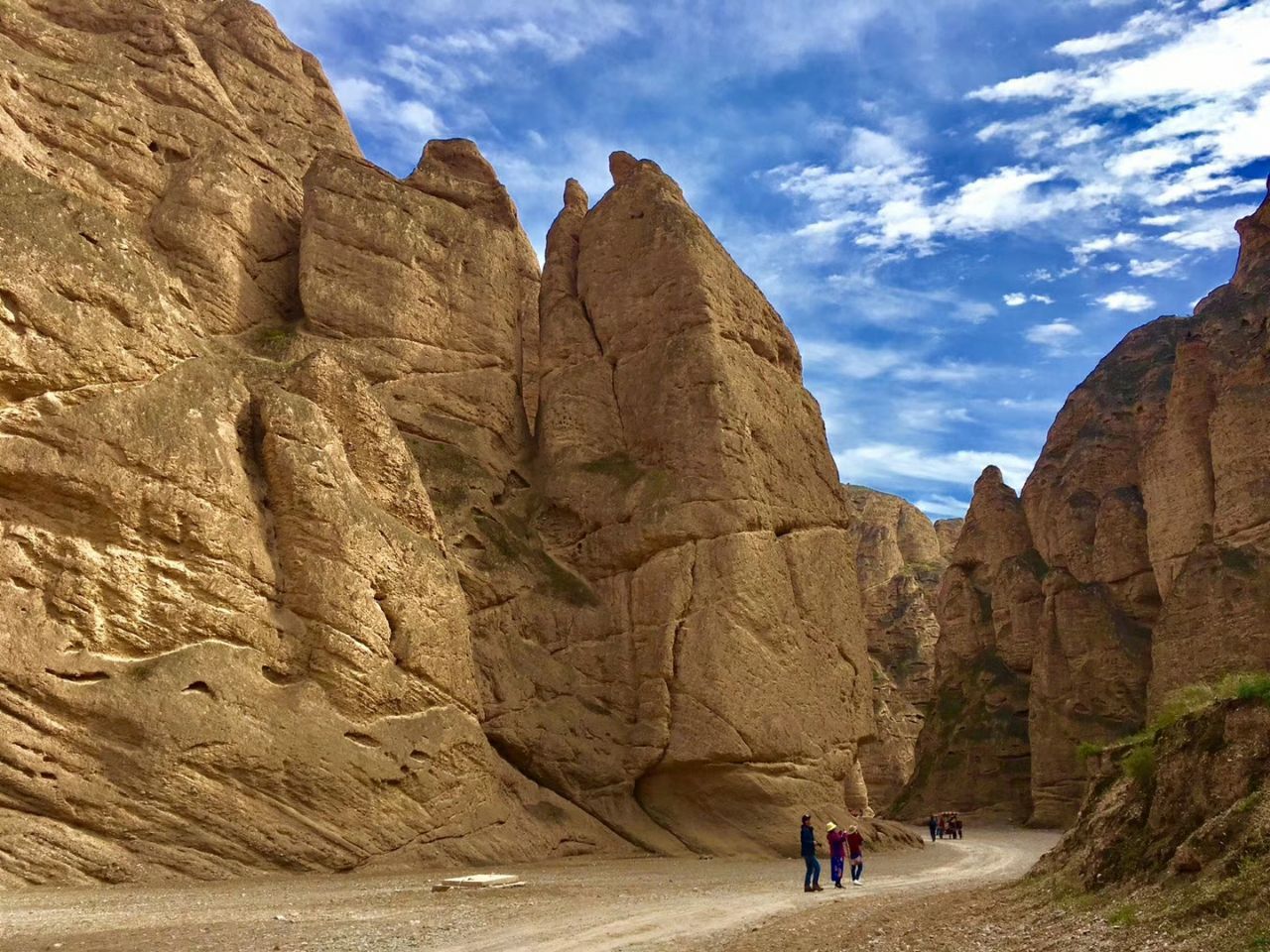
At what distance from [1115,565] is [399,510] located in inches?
1724

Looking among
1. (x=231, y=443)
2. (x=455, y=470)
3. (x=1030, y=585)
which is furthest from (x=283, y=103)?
(x=1030, y=585)

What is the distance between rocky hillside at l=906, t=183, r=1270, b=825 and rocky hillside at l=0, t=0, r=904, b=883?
21355 mm

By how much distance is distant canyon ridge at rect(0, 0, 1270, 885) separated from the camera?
70.3 feet

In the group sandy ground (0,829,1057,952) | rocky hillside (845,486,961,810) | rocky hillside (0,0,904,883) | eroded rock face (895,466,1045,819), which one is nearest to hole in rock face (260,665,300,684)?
rocky hillside (0,0,904,883)

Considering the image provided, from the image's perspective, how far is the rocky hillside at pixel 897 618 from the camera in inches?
2805

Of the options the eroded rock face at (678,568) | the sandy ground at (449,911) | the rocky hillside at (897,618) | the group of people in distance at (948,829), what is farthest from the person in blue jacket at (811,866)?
the rocky hillside at (897,618)

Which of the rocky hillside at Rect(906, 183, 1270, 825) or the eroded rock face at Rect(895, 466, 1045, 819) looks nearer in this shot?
the rocky hillside at Rect(906, 183, 1270, 825)

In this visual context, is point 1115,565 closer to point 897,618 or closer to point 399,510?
point 897,618

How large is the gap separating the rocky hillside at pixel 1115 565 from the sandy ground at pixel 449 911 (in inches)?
1127

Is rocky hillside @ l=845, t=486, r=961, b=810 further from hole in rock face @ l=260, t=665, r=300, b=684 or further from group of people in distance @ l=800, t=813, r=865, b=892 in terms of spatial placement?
hole in rock face @ l=260, t=665, r=300, b=684

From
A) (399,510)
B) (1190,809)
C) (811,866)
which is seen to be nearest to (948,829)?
(811,866)

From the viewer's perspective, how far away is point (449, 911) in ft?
55.0

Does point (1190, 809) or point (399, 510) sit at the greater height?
point (399, 510)

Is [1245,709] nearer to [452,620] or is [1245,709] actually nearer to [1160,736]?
[1160,736]
